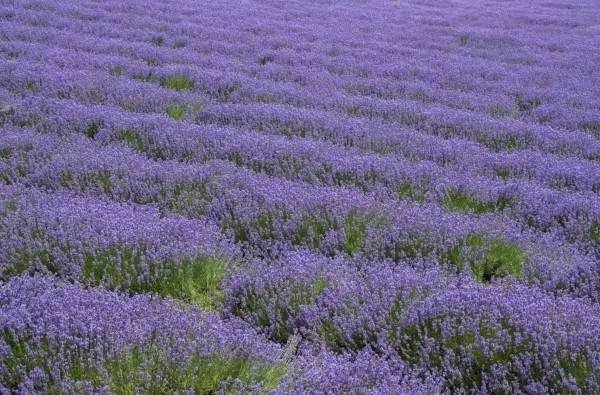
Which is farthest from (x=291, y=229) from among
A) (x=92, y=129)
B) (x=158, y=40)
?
(x=158, y=40)

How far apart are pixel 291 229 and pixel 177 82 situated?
4301 mm

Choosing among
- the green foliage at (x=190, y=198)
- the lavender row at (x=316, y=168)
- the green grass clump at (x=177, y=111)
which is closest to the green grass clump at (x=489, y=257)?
Result: the lavender row at (x=316, y=168)

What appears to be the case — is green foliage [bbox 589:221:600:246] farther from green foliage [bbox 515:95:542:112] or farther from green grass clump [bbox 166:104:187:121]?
green grass clump [bbox 166:104:187:121]

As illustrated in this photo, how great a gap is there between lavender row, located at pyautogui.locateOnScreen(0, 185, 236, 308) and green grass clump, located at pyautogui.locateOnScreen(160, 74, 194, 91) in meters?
3.96

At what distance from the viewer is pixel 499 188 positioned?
14.1ft

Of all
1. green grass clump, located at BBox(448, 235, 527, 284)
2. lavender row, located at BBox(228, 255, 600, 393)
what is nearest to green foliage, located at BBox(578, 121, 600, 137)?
green grass clump, located at BBox(448, 235, 527, 284)

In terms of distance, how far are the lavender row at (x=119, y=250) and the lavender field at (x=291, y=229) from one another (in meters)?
0.01

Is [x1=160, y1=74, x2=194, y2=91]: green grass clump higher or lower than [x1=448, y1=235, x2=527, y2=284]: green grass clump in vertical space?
higher

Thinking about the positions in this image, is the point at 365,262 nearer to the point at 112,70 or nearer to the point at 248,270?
the point at 248,270

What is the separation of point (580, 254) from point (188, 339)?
6.94 feet

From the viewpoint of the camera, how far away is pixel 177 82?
293 inches

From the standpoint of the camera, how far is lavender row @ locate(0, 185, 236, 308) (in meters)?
3.11

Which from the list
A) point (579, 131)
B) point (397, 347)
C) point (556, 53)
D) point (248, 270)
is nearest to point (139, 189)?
point (248, 270)

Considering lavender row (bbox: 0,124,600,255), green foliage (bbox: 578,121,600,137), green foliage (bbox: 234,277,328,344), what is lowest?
green foliage (bbox: 234,277,328,344)
